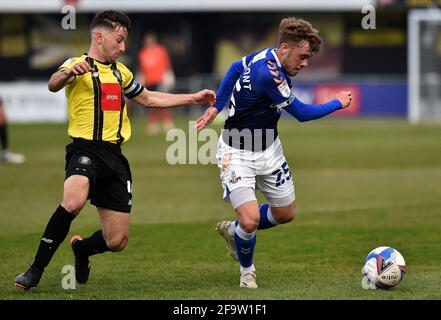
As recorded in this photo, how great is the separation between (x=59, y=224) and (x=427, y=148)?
15.6 metres

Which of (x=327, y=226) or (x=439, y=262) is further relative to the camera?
(x=327, y=226)

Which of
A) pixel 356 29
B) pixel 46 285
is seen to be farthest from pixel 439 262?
pixel 356 29

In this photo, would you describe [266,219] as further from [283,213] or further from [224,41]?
[224,41]

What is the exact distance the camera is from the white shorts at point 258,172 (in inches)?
341

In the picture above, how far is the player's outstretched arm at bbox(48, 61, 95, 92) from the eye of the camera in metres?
7.89

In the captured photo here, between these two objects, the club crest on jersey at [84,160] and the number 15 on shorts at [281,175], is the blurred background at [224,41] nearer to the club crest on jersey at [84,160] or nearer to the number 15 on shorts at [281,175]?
the number 15 on shorts at [281,175]

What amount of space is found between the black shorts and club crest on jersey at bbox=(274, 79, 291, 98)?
1472mm

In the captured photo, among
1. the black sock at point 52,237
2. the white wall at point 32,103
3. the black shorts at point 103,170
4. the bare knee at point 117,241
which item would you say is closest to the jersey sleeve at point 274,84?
the black shorts at point 103,170

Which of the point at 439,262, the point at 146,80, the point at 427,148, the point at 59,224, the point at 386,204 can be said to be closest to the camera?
the point at 59,224

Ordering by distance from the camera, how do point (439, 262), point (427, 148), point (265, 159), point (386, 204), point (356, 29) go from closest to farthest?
point (265, 159)
point (439, 262)
point (386, 204)
point (427, 148)
point (356, 29)

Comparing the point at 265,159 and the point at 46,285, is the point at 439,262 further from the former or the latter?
the point at 46,285

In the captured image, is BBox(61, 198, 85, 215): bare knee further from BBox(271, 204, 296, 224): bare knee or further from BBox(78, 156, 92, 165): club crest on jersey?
BBox(271, 204, 296, 224): bare knee

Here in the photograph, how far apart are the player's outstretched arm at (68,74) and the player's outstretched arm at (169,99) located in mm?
909

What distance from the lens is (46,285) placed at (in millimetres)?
8516
